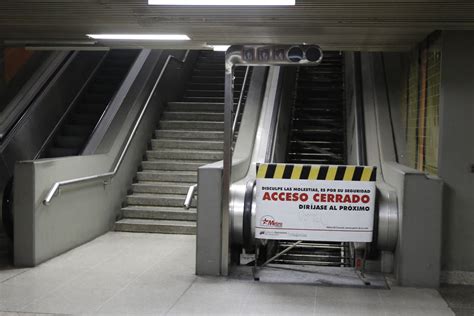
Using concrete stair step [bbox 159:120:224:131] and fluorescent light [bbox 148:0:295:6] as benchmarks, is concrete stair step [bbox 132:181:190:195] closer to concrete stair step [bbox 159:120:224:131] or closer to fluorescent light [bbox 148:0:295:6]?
concrete stair step [bbox 159:120:224:131]

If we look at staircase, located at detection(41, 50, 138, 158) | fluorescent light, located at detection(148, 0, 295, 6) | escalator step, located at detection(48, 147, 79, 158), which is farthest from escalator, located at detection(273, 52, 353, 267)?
fluorescent light, located at detection(148, 0, 295, 6)

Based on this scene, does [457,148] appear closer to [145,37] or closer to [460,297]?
[460,297]

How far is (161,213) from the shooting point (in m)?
8.58

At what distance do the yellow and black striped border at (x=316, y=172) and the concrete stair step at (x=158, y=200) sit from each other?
2.92m

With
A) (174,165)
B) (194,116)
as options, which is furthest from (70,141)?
(194,116)

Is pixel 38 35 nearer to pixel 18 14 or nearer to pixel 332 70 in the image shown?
pixel 18 14

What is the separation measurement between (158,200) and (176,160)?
120 cm

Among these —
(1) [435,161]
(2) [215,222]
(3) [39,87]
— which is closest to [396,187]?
(1) [435,161]

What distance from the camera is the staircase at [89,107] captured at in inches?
374

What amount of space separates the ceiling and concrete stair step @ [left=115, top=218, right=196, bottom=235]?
253 centimetres

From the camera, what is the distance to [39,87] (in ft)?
Answer: 30.7

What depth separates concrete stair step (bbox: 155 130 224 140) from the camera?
10.2 meters

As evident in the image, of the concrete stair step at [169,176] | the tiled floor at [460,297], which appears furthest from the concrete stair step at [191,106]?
the tiled floor at [460,297]

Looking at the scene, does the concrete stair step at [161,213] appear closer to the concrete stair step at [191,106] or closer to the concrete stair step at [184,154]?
the concrete stair step at [184,154]
